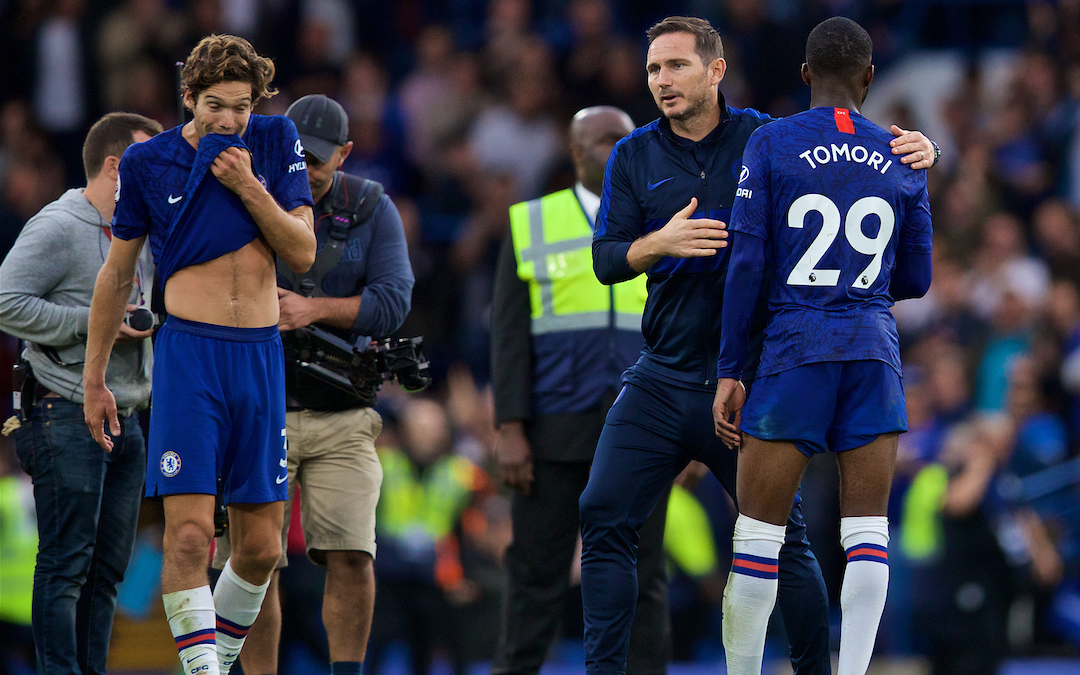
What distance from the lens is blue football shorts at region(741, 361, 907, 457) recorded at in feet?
14.3

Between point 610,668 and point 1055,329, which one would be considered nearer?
point 610,668

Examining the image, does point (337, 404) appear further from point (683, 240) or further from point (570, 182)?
point (570, 182)

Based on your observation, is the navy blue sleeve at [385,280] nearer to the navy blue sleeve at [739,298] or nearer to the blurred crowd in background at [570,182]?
the navy blue sleeve at [739,298]

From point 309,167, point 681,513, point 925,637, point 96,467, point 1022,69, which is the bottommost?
point 925,637

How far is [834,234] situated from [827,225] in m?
0.04

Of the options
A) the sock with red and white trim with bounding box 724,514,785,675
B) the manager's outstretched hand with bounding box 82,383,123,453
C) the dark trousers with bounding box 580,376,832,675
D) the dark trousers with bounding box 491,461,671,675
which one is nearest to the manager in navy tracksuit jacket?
the dark trousers with bounding box 580,376,832,675

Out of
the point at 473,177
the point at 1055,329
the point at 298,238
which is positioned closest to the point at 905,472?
the point at 1055,329

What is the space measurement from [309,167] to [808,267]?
7.24ft

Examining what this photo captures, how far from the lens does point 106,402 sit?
476cm

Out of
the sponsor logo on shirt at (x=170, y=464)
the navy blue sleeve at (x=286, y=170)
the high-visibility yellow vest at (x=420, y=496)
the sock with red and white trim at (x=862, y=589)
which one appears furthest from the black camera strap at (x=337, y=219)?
the high-visibility yellow vest at (x=420, y=496)

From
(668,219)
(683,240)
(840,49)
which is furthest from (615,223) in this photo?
(840,49)

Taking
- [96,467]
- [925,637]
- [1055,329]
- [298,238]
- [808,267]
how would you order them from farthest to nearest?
1. [1055,329]
2. [925,637]
3. [96,467]
4. [298,238]
5. [808,267]

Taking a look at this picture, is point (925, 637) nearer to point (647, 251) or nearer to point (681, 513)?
point (681, 513)

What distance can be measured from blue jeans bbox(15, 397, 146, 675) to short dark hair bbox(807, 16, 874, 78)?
3.01m
